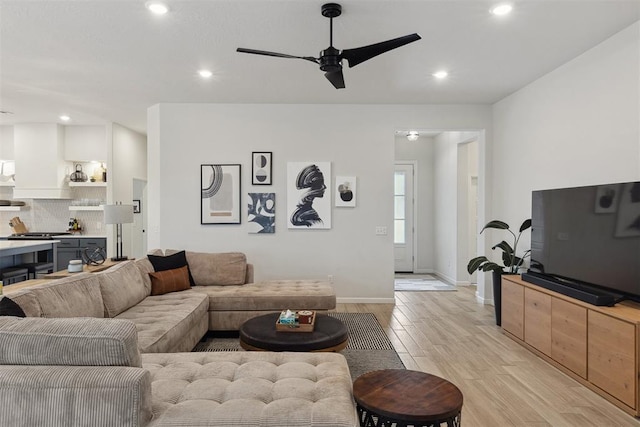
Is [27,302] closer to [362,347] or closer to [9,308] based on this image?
[9,308]

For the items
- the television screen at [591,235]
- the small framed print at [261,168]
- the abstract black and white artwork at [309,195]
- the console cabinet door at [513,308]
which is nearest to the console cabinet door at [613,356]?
the television screen at [591,235]

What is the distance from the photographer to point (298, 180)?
219 inches

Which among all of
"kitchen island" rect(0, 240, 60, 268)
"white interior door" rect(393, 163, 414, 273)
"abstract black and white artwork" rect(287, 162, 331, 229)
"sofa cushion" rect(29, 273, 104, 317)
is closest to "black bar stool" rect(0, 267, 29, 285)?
"kitchen island" rect(0, 240, 60, 268)

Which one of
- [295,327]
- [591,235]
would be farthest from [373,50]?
[591,235]

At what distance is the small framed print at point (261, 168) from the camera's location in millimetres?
5559

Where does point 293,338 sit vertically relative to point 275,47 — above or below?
below

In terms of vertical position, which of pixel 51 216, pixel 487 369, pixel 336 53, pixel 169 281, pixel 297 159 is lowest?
pixel 487 369

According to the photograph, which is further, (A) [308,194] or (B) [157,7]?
(A) [308,194]

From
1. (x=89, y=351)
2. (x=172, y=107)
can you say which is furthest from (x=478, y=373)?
(x=172, y=107)

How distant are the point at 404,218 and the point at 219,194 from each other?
441 cm

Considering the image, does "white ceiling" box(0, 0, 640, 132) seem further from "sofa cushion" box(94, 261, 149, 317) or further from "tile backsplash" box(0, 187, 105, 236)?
"tile backsplash" box(0, 187, 105, 236)

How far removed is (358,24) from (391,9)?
32 centimetres

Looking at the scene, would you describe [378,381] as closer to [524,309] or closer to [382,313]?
[524,309]

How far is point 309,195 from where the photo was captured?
5.57 meters
